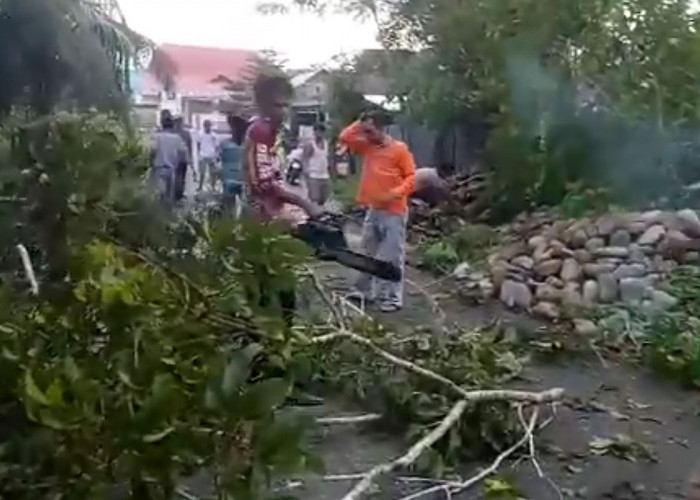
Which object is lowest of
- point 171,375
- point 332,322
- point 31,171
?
point 332,322

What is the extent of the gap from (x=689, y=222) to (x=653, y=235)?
9.7 inches

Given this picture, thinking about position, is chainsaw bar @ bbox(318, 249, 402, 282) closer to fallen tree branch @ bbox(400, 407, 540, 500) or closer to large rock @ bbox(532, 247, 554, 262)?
fallen tree branch @ bbox(400, 407, 540, 500)

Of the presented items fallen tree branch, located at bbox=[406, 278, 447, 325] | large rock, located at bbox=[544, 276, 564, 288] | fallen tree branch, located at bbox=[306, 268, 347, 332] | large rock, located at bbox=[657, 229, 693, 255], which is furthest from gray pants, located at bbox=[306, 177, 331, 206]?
fallen tree branch, located at bbox=[306, 268, 347, 332]

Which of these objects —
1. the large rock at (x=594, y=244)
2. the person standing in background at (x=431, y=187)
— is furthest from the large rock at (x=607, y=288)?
the person standing in background at (x=431, y=187)

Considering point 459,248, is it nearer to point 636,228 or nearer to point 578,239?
point 578,239

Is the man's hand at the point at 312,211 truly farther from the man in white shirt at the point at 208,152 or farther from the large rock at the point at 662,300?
the large rock at the point at 662,300

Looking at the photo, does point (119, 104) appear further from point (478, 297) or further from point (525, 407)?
point (478, 297)

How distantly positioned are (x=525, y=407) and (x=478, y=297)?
2255mm

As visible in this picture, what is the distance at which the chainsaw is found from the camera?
330cm

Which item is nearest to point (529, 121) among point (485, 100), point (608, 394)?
point (485, 100)

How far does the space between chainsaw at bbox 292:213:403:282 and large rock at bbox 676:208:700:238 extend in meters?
1.56

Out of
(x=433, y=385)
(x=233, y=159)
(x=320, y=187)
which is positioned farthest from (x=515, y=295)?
(x=433, y=385)

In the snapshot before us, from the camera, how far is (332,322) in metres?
2.46

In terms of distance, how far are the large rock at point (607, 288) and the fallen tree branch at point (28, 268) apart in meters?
3.12
